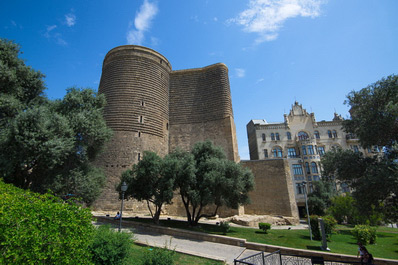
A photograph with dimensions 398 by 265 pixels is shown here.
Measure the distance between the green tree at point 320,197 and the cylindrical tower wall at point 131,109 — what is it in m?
19.4

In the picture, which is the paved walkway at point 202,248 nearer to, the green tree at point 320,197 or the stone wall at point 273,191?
the stone wall at point 273,191

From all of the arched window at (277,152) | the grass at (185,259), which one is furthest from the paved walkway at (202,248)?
the arched window at (277,152)

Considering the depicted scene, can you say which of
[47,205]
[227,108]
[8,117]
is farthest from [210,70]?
[47,205]

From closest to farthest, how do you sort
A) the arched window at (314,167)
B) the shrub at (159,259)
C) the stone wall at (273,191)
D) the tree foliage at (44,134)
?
the shrub at (159,259)
the tree foliage at (44,134)
the stone wall at (273,191)
the arched window at (314,167)

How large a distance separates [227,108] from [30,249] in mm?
20579

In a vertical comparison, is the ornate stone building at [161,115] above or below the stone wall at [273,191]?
above

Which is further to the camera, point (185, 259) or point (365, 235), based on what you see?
point (365, 235)

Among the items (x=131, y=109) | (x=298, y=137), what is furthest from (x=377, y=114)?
(x=298, y=137)

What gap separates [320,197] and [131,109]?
25.5 metres

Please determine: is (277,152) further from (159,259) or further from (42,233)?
(42,233)

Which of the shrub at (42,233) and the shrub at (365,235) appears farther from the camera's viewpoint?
the shrub at (365,235)

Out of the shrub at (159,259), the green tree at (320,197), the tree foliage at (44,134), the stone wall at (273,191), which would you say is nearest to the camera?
the shrub at (159,259)

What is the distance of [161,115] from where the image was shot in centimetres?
2277

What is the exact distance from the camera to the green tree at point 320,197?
26.5m
